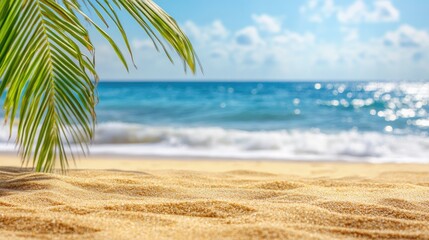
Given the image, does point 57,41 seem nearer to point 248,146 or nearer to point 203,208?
point 203,208

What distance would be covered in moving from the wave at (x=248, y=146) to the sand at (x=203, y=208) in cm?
427

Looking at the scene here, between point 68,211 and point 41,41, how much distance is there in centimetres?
79

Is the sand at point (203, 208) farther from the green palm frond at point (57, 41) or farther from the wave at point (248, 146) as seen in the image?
the wave at point (248, 146)

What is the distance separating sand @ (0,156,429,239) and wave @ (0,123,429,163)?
4269 millimetres

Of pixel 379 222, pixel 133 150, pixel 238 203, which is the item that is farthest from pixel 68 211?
pixel 133 150

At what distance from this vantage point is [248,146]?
27.6 feet

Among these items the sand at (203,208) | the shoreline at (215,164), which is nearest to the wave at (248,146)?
the shoreline at (215,164)

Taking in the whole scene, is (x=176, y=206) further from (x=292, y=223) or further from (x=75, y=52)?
(x=75, y=52)

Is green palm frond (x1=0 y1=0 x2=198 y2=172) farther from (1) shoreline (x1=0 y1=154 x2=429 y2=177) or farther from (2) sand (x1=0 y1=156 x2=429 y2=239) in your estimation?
(1) shoreline (x1=0 y1=154 x2=429 y2=177)

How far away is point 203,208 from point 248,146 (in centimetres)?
626

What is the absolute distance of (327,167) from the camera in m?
5.95

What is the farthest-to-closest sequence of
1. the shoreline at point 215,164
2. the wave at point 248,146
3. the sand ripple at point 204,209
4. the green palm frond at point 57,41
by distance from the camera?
the wave at point 248,146 < the shoreline at point 215,164 < the green palm frond at point 57,41 < the sand ripple at point 204,209

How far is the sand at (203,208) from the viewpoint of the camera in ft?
5.99

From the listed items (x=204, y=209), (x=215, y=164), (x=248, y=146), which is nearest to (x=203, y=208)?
(x=204, y=209)
